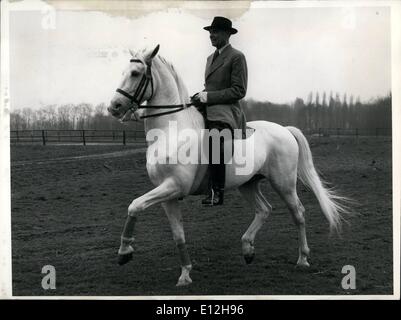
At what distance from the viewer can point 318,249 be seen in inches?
226

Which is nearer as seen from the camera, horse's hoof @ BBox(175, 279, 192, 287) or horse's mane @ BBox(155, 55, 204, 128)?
horse's mane @ BBox(155, 55, 204, 128)

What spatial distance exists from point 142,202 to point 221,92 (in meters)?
1.38

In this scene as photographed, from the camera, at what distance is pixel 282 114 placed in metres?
6.22

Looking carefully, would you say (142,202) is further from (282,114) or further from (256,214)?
(282,114)

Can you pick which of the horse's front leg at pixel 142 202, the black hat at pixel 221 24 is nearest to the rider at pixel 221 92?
the black hat at pixel 221 24

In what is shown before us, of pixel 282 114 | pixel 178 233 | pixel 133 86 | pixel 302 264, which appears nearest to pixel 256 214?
pixel 302 264

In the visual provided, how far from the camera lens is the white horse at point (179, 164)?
15.0 feet

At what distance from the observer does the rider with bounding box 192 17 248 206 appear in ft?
16.0

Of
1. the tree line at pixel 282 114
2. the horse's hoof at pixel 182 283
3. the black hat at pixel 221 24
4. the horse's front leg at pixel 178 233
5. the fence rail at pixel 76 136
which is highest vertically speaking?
the black hat at pixel 221 24

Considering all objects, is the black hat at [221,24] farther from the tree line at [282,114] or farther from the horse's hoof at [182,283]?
the horse's hoof at [182,283]

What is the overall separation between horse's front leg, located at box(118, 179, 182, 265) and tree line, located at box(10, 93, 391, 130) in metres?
1.69

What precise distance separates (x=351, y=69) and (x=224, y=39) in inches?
65.0

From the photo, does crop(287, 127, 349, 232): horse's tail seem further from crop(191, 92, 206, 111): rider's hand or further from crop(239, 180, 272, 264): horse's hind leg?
crop(191, 92, 206, 111): rider's hand

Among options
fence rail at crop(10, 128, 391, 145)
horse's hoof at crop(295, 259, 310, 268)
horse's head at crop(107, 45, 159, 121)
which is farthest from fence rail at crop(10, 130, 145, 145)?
horse's hoof at crop(295, 259, 310, 268)
